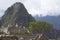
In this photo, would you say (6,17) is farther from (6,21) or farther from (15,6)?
(15,6)

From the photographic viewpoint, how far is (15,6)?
188375mm

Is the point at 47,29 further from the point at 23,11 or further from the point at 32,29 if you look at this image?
the point at 23,11

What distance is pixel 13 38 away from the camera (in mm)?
9766

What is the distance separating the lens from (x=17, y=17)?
162 meters

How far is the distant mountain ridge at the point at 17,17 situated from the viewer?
15250 cm

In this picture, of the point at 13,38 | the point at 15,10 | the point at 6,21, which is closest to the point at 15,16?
the point at 6,21

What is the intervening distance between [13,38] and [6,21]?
157280mm

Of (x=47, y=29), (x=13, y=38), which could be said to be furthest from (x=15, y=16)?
(x=13, y=38)

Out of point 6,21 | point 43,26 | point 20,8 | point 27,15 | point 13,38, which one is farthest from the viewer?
point 20,8

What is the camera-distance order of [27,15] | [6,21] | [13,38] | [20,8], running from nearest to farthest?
[13,38], [27,15], [6,21], [20,8]

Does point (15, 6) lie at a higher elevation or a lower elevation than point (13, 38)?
higher

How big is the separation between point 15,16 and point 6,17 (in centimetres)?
788

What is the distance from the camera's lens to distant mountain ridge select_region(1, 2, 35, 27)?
15250cm

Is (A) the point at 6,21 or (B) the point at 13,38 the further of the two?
(A) the point at 6,21
